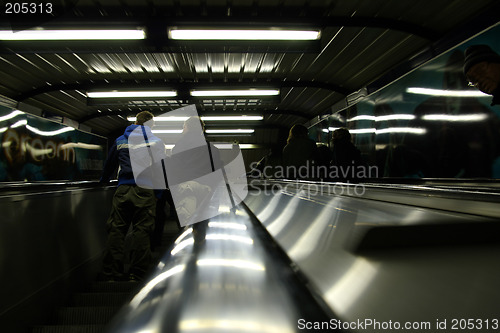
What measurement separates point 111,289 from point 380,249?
265cm

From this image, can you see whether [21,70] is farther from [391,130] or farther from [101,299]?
[391,130]

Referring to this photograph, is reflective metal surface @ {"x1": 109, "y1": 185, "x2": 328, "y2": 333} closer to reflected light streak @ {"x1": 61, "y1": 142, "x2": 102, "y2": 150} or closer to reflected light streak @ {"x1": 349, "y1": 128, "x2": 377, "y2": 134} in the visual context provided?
reflected light streak @ {"x1": 349, "y1": 128, "x2": 377, "y2": 134}

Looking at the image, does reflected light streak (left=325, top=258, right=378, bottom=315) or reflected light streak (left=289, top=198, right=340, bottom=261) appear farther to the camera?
reflected light streak (left=289, top=198, right=340, bottom=261)

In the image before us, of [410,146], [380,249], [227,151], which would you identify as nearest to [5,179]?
[380,249]

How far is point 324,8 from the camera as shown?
3711mm

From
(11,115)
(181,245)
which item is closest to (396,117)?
(181,245)

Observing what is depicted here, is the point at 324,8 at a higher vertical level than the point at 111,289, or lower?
higher

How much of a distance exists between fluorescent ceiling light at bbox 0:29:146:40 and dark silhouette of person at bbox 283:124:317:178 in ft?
8.04

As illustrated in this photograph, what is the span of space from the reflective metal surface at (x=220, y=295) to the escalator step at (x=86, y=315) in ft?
4.63

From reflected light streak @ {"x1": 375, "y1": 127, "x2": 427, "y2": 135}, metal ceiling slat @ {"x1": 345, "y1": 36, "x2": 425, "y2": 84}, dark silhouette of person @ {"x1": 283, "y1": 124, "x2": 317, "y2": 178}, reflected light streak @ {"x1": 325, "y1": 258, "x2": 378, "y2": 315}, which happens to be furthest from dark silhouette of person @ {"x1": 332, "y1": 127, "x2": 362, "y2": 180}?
reflected light streak @ {"x1": 325, "y1": 258, "x2": 378, "y2": 315}

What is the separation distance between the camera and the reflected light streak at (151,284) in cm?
63

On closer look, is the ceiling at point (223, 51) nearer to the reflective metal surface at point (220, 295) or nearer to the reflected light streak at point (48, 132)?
the reflected light streak at point (48, 132)

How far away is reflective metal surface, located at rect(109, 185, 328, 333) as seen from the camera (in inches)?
21.1

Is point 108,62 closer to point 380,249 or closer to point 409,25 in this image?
point 409,25
